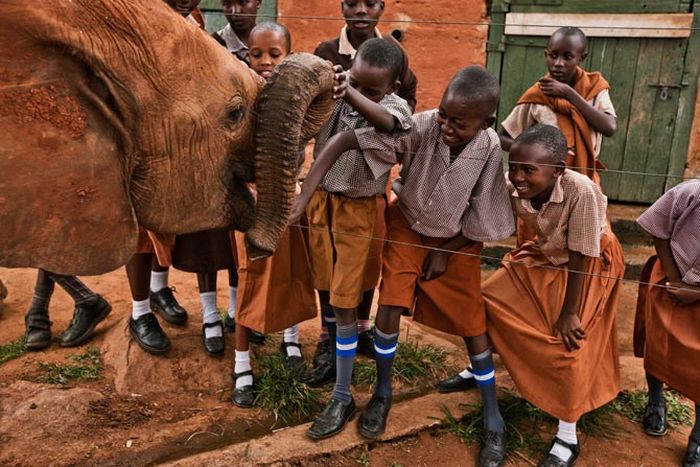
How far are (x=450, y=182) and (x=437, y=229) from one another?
0.72ft

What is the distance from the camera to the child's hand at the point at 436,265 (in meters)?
3.10

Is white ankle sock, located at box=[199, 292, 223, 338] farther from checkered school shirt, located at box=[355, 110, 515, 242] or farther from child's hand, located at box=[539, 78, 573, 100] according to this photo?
child's hand, located at box=[539, 78, 573, 100]

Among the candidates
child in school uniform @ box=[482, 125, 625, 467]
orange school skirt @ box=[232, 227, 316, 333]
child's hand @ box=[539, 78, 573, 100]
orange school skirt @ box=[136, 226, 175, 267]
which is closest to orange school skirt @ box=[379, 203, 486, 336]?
child in school uniform @ box=[482, 125, 625, 467]

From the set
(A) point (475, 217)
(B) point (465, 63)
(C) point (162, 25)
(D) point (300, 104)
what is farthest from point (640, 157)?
(C) point (162, 25)

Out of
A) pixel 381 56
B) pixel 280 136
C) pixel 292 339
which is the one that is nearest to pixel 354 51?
pixel 381 56

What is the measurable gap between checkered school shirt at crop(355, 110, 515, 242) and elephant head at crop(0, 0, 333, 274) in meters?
0.98

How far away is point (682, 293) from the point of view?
3084 mm

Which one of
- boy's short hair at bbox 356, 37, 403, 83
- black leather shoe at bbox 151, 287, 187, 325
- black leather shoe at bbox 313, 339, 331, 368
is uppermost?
boy's short hair at bbox 356, 37, 403, 83

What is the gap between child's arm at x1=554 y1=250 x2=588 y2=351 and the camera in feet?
9.76

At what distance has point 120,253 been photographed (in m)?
1.75

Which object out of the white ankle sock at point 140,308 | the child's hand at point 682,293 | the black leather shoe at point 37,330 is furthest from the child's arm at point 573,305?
the black leather shoe at point 37,330

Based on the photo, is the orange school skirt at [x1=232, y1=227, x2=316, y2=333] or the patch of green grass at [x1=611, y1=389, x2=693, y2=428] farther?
the patch of green grass at [x1=611, y1=389, x2=693, y2=428]

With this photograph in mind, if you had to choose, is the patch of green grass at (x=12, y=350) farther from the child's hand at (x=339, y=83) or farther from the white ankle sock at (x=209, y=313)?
the child's hand at (x=339, y=83)

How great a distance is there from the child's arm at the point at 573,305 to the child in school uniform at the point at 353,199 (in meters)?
0.90
